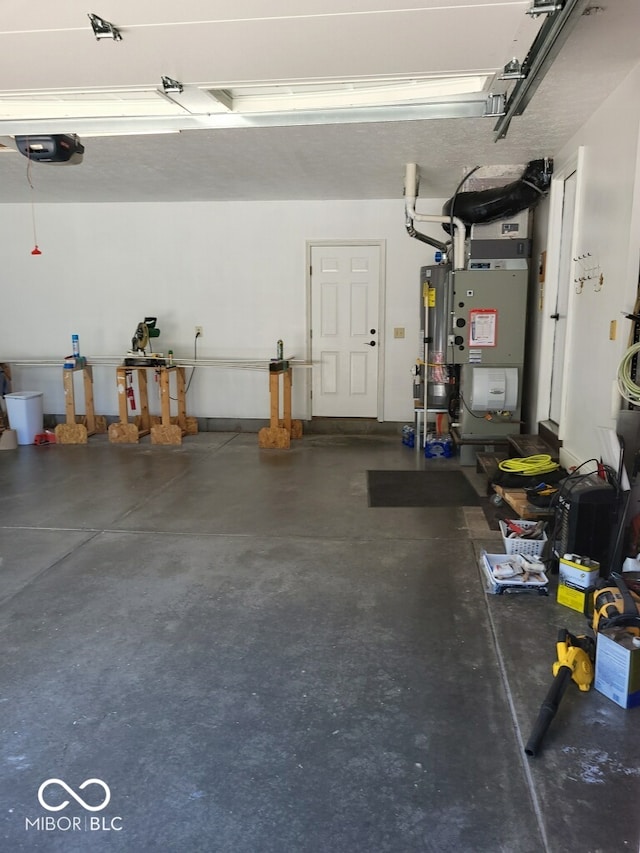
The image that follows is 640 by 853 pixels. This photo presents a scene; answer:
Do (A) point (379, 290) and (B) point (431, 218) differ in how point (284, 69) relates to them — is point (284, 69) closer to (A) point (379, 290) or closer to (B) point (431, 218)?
(B) point (431, 218)

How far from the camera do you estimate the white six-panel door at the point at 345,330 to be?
6.95m

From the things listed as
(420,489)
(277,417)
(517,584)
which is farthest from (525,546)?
(277,417)

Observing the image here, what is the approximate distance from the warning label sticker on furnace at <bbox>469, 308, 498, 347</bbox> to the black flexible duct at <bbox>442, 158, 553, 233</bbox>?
0.81 m

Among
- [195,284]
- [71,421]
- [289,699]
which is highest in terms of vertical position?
[195,284]

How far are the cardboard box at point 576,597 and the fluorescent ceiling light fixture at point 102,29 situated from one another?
312 cm

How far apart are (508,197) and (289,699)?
15.1 ft

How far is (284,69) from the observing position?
9.03 ft

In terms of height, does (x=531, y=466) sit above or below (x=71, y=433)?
above

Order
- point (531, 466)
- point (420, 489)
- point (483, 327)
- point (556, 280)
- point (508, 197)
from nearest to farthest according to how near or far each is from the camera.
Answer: point (531, 466)
point (420, 489)
point (556, 280)
point (508, 197)
point (483, 327)

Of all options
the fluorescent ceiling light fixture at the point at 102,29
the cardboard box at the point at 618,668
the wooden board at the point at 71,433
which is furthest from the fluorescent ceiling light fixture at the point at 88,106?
the wooden board at the point at 71,433

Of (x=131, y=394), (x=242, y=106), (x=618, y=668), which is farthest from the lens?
(x=131, y=394)

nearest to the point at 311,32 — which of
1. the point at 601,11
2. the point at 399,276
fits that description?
the point at 601,11

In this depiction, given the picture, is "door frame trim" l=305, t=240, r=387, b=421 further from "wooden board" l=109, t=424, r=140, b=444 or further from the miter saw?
"wooden board" l=109, t=424, r=140, b=444

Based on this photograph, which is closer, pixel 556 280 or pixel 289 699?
pixel 289 699
